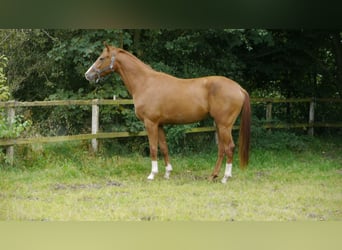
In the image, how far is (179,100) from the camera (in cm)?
505

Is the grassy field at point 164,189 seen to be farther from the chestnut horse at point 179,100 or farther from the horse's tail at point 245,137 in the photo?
the chestnut horse at point 179,100

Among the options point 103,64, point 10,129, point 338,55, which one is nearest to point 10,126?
point 10,129

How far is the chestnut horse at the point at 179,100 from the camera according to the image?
4.91 m

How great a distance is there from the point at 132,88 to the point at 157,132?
1.97 ft

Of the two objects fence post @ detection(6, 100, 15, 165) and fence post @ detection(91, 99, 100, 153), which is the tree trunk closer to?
fence post @ detection(91, 99, 100, 153)

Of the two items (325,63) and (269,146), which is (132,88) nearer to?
(269,146)

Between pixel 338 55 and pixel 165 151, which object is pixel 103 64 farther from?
pixel 338 55

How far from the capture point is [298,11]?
1.37 m

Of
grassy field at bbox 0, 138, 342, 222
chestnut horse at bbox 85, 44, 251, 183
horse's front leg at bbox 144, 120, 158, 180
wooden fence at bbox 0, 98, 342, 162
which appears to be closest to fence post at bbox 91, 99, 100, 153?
wooden fence at bbox 0, 98, 342, 162

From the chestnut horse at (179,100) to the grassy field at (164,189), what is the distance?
0.42m

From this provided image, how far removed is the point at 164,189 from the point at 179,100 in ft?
3.65

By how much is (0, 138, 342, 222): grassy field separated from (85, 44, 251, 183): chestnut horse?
1.39 ft

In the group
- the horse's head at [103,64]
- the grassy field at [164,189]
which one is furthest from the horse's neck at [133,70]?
the grassy field at [164,189]

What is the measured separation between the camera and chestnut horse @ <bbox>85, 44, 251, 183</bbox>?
16.1ft
